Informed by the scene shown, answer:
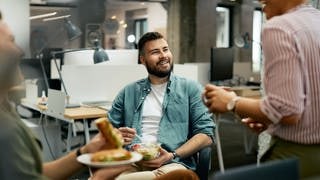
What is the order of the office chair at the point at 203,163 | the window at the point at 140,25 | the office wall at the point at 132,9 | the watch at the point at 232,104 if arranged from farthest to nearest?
the window at the point at 140,25
the office wall at the point at 132,9
the office chair at the point at 203,163
the watch at the point at 232,104

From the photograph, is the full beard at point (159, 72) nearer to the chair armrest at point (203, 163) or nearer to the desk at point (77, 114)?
the chair armrest at point (203, 163)

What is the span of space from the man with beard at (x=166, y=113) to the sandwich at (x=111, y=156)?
3.89 ft

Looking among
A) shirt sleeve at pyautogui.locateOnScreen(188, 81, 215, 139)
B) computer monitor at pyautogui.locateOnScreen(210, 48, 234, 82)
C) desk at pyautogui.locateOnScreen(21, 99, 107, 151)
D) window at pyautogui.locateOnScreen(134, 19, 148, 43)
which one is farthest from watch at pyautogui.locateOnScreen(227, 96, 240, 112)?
window at pyautogui.locateOnScreen(134, 19, 148, 43)

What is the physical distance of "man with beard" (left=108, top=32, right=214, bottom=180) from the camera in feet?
8.18

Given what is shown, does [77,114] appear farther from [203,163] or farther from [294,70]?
[294,70]

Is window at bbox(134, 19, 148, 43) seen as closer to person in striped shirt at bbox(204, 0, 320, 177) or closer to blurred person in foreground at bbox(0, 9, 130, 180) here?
person in striped shirt at bbox(204, 0, 320, 177)

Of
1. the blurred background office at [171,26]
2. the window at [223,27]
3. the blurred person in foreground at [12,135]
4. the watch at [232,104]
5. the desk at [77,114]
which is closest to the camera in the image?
the blurred person in foreground at [12,135]

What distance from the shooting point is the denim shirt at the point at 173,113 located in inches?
100

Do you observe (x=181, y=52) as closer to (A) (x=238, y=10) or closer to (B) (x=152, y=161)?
(A) (x=238, y=10)

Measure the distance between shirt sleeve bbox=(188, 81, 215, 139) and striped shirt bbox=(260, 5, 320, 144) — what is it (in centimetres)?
120

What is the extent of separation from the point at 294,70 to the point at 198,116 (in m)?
1.36

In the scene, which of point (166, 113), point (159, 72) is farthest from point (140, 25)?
point (166, 113)

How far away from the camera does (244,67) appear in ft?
21.0

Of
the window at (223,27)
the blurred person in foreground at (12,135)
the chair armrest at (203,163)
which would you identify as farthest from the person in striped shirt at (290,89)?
the window at (223,27)
